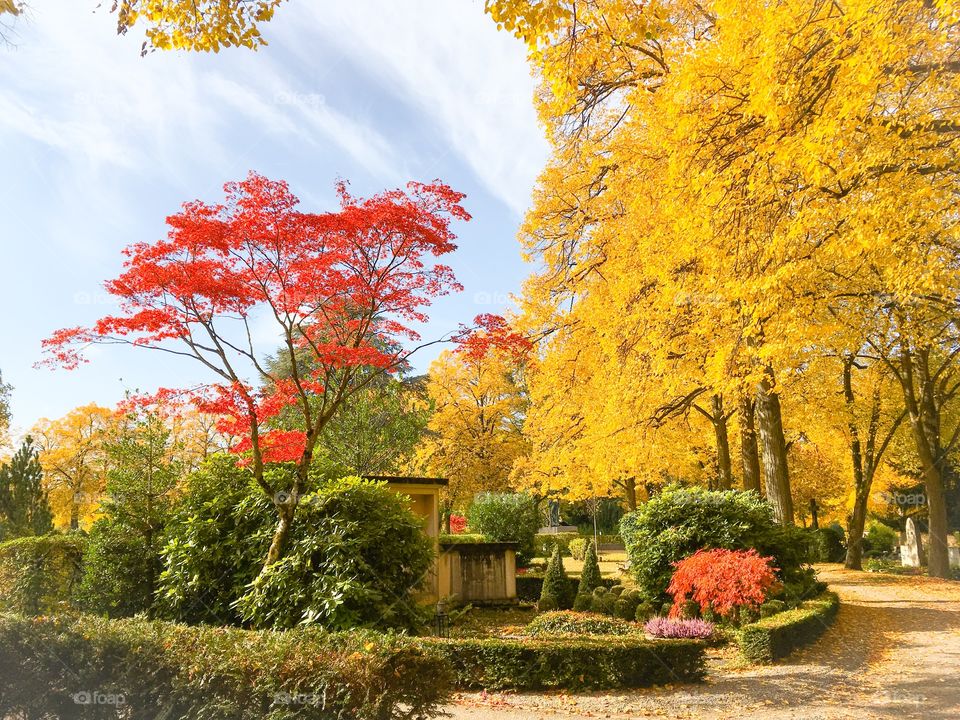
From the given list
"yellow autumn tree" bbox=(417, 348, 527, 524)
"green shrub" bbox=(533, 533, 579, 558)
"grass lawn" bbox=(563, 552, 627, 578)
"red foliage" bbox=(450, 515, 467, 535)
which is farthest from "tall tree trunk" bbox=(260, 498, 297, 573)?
"yellow autumn tree" bbox=(417, 348, 527, 524)

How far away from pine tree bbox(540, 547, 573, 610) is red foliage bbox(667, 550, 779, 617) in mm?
3304

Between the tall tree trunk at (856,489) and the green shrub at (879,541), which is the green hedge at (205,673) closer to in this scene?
the tall tree trunk at (856,489)

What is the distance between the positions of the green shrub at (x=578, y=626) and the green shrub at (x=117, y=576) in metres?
6.24

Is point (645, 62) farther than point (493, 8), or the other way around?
point (645, 62)

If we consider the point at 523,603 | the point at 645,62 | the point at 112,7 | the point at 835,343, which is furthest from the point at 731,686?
the point at 645,62

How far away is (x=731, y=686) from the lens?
8.41 meters

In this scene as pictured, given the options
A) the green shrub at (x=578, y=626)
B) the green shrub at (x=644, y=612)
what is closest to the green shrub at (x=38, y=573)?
the green shrub at (x=578, y=626)

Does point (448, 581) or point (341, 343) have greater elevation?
point (341, 343)

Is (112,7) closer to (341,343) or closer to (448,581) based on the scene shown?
(341,343)

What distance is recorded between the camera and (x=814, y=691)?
8039 mm

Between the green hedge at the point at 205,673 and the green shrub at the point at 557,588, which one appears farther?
the green shrub at the point at 557,588

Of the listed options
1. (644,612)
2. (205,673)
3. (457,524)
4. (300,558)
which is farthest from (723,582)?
(457,524)

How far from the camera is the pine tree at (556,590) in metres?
14.7

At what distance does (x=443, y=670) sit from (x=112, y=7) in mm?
6169
